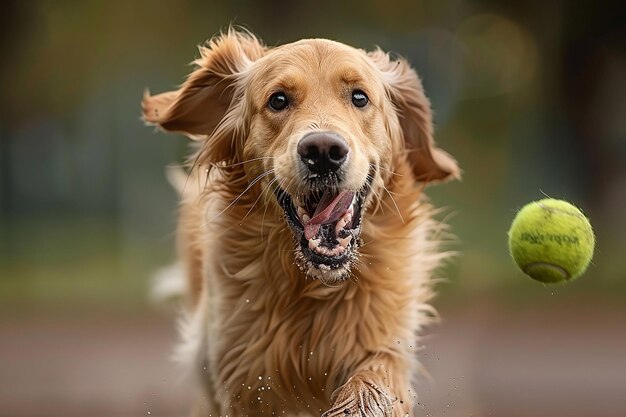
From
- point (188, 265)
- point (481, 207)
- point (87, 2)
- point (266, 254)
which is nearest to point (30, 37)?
point (87, 2)

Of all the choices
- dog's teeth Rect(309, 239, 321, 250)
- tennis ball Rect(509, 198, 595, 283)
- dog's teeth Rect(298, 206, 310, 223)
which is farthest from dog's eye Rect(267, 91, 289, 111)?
tennis ball Rect(509, 198, 595, 283)

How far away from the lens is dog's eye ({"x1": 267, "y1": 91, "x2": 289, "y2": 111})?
9.57 ft

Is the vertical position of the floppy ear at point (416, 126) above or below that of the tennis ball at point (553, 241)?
above

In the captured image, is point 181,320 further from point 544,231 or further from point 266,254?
point 544,231

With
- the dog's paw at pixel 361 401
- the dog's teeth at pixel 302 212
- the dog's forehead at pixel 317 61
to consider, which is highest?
the dog's forehead at pixel 317 61

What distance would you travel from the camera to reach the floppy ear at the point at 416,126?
3.35 meters

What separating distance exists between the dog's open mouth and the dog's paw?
343mm

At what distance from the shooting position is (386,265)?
122 inches

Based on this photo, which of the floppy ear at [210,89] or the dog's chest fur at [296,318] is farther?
the floppy ear at [210,89]

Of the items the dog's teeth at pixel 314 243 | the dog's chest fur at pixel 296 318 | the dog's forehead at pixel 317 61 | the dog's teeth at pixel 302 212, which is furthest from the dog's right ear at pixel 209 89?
the dog's teeth at pixel 314 243

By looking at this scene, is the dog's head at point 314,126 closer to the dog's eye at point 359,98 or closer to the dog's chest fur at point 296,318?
the dog's eye at point 359,98

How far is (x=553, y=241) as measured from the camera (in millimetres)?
2770

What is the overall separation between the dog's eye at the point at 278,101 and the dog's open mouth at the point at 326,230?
0.95 feet

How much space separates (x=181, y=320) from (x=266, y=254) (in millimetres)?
944
